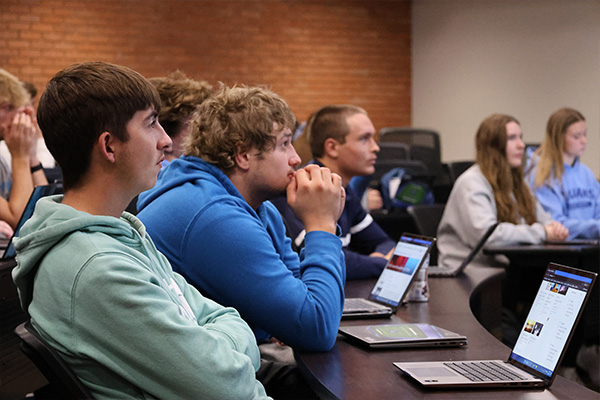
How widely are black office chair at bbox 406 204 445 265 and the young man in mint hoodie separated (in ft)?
8.43

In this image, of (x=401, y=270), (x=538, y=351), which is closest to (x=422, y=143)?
(x=401, y=270)

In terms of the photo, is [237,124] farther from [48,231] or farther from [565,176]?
[565,176]

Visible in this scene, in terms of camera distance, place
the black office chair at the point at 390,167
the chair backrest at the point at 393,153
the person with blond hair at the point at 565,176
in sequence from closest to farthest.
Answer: the person with blond hair at the point at 565,176 < the black office chair at the point at 390,167 < the chair backrest at the point at 393,153

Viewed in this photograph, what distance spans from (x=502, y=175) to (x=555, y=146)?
2.63 feet

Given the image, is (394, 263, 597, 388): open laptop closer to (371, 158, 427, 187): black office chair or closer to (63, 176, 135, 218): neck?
(63, 176, 135, 218): neck

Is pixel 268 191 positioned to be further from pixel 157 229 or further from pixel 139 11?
pixel 139 11

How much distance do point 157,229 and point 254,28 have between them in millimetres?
7551

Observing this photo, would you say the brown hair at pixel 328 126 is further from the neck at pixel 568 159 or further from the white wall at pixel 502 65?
the white wall at pixel 502 65

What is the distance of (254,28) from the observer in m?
8.88

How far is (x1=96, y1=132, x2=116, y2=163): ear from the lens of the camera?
3.82 ft

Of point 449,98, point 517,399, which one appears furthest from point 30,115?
point 449,98

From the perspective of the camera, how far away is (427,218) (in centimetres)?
382

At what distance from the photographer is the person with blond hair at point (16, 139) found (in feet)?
10.3

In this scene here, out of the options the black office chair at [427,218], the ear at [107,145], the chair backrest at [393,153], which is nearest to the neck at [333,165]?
the black office chair at [427,218]
